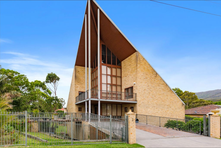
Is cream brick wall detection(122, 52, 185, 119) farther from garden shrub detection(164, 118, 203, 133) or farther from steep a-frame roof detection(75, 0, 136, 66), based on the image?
garden shrub detection(164, 118, 203, 133)

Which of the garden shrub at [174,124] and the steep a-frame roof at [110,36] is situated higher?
the steep a-frame roof at [110,36]

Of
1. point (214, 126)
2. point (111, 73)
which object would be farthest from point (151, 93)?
point (214, 126)

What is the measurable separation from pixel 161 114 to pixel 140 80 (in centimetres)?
461

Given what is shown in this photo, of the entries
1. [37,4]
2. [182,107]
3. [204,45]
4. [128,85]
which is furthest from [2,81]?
[204,45]

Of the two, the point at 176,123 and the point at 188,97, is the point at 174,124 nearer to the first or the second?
the point at 176,123

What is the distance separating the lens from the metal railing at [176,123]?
48.2 ft

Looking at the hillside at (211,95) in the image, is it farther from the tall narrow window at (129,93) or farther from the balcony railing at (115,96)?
the balcony railing at (115,96)

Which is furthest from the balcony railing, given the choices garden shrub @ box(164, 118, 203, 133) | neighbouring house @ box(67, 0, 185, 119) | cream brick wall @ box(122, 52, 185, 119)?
garden shrub @ box(164, 118, 203, 133)

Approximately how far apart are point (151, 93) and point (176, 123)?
4627 millimetres

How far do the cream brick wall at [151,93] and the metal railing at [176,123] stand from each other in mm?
909

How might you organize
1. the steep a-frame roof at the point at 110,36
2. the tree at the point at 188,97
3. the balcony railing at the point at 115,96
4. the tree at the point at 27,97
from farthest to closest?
1. the tree at the point at 188,97
2. the tree at the point at 27,97
3. the balcony railing at the point at 115,96
4. the steep a-frame roof at the point at 110,36

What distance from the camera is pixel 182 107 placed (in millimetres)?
22125

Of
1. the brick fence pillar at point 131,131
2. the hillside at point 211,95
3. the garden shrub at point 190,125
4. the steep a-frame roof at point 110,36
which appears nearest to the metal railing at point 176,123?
the garden shrub at point 190,125

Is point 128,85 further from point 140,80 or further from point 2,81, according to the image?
point 2,81
